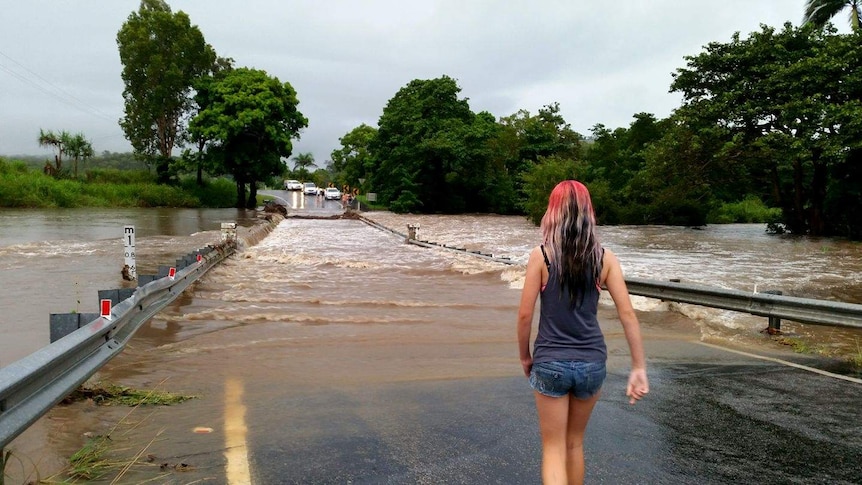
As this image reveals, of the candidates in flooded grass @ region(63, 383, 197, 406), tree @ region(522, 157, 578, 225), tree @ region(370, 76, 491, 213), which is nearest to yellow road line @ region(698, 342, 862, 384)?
flooded grass @ region(63, 383, 197, 406)

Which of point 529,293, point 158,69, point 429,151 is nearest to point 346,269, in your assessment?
point 529,293

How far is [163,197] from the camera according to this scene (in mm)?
52031

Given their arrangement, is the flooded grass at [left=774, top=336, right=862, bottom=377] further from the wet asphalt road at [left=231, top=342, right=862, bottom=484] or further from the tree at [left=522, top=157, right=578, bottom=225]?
the tree at [left=522, top=157, right=578, bottom=225]

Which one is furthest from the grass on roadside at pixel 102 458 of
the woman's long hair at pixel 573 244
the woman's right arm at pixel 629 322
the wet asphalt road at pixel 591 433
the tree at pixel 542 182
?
the tree at pixel 542 182

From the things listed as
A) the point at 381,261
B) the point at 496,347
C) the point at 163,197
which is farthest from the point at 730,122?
the point at 163,197

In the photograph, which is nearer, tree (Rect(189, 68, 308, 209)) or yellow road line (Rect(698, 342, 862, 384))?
yellow road line (Rect(698, 342, 862, 384))

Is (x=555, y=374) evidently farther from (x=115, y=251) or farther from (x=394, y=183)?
(x=394, y=183)

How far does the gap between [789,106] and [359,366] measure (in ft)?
87.1

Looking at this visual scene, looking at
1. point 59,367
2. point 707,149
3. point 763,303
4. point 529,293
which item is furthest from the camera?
point 707,149

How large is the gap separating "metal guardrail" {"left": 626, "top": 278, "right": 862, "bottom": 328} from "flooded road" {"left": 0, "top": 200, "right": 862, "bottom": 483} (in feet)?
1.29

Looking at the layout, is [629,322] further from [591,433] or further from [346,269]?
[346,269]

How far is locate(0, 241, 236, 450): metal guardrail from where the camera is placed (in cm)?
332

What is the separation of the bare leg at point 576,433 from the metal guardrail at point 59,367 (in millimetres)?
2834

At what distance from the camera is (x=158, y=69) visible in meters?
56.1
